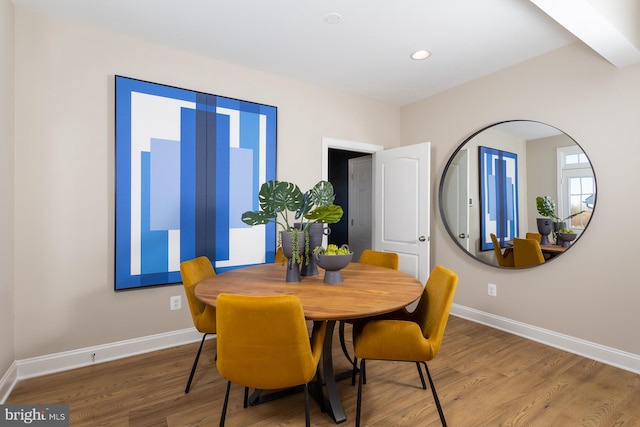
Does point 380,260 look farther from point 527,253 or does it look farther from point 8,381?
point 8,381

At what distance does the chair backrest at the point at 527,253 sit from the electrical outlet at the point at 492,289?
0.33 metres

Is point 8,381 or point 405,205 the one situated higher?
point 405,205

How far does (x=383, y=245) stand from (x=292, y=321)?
2821mm

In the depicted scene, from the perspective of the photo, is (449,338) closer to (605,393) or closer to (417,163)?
(605,393)

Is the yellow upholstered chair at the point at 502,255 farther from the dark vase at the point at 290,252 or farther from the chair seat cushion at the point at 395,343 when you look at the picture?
the dark vase at the point at 290,252

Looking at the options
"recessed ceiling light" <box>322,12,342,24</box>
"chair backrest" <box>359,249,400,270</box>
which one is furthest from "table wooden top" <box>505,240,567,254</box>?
"recessed ceiling light" <box>322,12,342,24</box>

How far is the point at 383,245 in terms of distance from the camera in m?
4.01

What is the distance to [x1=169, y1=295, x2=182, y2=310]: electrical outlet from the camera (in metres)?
2.79

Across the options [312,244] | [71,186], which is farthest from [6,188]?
[312,244]

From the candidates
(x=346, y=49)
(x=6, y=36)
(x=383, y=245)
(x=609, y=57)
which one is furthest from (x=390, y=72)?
(x=6, y=36)

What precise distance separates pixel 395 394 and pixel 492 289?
1.79 m

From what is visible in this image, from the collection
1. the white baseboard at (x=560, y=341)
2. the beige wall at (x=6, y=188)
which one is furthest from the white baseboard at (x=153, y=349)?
the beige wall at (x=6, y=188)

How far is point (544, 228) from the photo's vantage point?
2.85 meters

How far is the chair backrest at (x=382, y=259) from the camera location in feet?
8.54
